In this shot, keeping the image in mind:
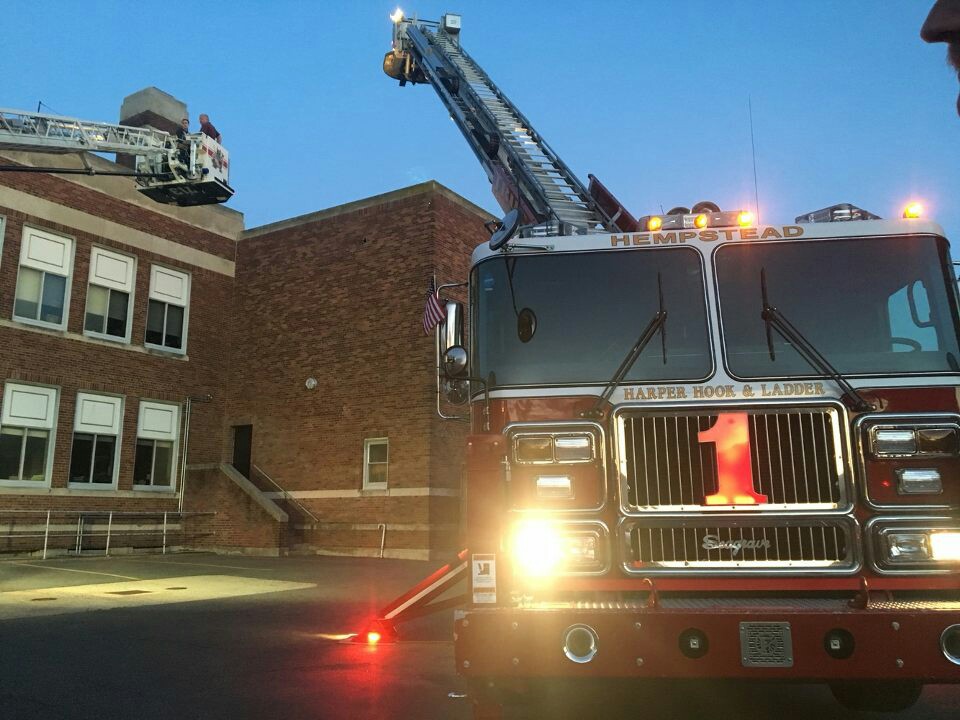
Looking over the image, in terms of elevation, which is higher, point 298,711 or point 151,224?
point 151,224

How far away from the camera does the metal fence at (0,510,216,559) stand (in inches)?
698

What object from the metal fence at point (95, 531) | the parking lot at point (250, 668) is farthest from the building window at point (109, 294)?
the parking lot at point (250, 668)

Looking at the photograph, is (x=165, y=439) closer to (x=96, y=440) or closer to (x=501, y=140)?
(x=96, y=440)

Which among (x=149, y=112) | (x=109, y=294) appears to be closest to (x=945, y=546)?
(x=109, y=294)

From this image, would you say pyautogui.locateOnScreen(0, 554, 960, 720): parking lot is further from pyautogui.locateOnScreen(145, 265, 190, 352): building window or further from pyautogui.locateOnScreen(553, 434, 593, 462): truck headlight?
pyautogui.locateOnScreen(145, 265, 190, 352): building window

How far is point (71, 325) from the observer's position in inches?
772

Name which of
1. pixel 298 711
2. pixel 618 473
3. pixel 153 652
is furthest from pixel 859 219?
pixel 153 652

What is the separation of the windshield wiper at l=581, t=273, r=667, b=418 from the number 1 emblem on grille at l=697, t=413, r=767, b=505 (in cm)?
50

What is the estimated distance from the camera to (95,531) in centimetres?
1922

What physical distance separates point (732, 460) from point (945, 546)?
1.13 metres

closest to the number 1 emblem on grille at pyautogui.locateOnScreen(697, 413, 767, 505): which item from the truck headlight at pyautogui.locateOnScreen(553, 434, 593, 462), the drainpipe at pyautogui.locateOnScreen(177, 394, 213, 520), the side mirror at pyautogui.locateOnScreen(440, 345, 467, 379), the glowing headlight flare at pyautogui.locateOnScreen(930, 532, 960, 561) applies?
the truck headlight at pyautogui.locateOnScreen(553, 434, 593, 462)

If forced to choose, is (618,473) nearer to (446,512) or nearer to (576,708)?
(576,708)

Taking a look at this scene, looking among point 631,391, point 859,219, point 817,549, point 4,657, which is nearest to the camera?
point 817,549

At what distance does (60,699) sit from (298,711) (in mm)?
1779
